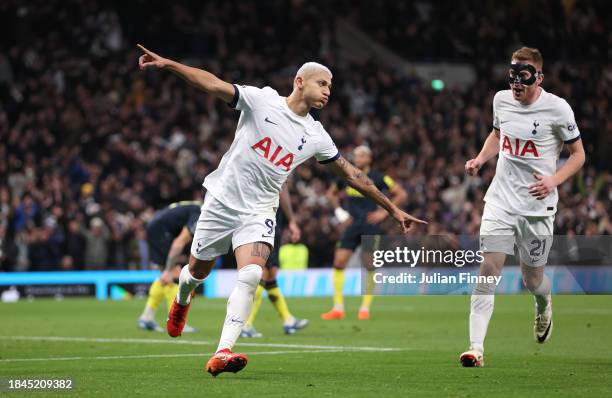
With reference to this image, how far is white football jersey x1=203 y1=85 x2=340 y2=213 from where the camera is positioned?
33.2ft

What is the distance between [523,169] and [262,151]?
2.67 m

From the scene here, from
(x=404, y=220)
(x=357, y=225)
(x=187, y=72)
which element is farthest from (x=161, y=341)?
(x=357, y=225)

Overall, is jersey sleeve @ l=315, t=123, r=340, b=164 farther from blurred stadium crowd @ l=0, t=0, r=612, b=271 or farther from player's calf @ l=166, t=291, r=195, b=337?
blurred stadium crowd @ l=0, t=0, r=612, b=271

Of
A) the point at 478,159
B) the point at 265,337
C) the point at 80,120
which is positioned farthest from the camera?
the point at 80,120

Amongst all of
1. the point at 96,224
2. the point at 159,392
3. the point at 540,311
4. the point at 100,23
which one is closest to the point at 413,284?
the point at 540,311

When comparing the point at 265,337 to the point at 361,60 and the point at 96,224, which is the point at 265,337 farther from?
the point at 361,60

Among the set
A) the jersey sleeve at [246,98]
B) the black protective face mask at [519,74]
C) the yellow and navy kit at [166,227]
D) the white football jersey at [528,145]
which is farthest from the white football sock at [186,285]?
the yellow and navy kit at [166,227]

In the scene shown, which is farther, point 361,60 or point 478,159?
point 361,60

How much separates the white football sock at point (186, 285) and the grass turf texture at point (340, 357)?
608mm

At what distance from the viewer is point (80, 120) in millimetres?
31172

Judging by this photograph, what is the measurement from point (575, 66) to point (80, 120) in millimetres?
14600

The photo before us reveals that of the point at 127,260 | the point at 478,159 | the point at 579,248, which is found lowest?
the point at 127,260

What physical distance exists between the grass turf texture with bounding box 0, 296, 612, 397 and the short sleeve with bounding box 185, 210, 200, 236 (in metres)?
1.40

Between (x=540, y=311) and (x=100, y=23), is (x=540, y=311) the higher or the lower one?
the lower one
